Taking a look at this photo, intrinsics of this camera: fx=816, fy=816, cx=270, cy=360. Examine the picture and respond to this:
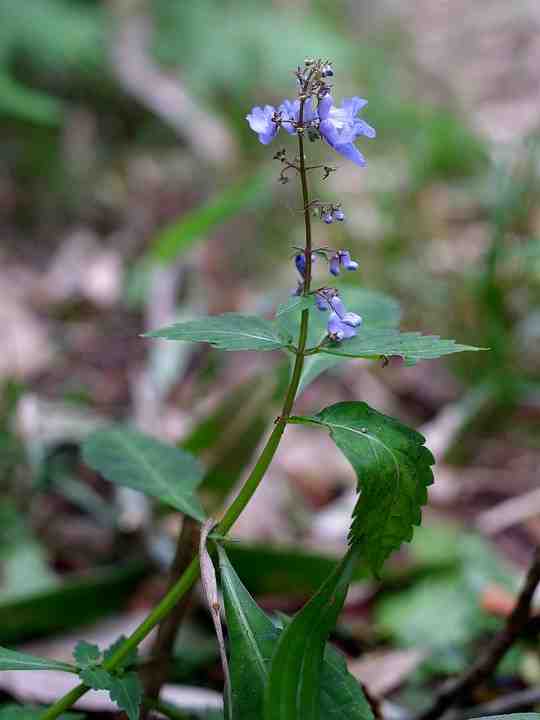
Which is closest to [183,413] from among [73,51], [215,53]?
[73,51]

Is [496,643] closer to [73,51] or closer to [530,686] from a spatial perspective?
[530,686]

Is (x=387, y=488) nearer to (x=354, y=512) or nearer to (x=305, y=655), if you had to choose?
(x=354, y=512)

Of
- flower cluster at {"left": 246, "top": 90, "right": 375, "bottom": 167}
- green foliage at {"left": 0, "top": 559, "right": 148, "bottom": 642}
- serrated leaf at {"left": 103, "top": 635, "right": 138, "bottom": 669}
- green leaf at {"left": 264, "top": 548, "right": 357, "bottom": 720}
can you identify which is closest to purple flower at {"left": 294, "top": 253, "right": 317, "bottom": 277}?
flower cluster at {"left": 246, "top": 90, "right": 375, "bottom": 167}

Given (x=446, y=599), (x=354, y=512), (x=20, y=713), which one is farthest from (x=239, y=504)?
(x=446, y=599)

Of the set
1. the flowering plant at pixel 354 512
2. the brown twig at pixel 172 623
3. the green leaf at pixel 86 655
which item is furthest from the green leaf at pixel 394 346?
the green leaf at pixel 86 655

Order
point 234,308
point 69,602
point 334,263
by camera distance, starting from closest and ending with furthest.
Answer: point 334,263, point 69,602, point 234,308

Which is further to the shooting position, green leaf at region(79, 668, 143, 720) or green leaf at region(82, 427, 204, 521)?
green leaf at region(82, 427, 204, 521)

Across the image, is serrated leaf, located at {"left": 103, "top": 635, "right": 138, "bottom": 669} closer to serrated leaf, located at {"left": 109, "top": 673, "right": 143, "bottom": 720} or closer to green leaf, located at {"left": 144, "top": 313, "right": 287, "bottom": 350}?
serrated leaf, located at {"left": 109, "top": 673, "right": 143, "bottom": 720}
